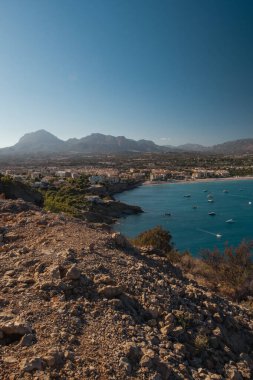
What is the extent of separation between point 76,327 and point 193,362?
2.25 m

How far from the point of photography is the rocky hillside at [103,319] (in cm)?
497

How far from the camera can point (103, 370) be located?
4.84 metres

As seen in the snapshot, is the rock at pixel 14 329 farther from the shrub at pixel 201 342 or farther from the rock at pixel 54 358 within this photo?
the shrub at pixel 201 342

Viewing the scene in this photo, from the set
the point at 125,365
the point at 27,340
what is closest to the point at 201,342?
the point at 125,365

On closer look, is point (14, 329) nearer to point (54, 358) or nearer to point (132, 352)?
point (54, 358)

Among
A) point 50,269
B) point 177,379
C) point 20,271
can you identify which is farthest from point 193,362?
point 20,271

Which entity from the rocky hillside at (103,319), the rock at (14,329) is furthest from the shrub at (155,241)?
the rock at (14,329)

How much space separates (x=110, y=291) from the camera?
6824 millimetres

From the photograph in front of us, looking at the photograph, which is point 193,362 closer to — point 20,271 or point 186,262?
point 20,271

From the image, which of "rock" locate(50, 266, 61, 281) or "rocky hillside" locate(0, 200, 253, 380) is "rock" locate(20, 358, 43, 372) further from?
"rock" locate(50, 266, 61, 281)

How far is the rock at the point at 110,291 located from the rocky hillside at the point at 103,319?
20 mm

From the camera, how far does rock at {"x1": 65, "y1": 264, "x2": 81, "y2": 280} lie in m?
6.88

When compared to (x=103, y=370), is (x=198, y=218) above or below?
below

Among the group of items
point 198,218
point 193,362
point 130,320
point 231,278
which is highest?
point 130,320
